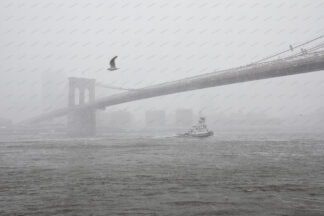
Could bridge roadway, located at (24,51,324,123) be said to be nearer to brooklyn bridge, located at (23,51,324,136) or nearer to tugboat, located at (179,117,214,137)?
brooklyn bridge, located at (23,51,324,136)

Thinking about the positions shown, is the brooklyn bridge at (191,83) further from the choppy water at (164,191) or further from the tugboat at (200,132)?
the choppy water at (164,191)

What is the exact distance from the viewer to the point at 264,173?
1448cm

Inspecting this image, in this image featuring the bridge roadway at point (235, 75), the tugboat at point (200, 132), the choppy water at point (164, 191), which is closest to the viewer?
the choppy water at point (164, 191)

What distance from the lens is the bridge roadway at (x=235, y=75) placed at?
33875mm

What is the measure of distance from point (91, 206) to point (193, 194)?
3.03 meters

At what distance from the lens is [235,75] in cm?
4097

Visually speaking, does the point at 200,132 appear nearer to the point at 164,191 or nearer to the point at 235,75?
the point at 235,75

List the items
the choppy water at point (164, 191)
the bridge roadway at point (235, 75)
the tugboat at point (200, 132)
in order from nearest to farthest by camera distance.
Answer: the choppy water at point (164, 191), the bridge roadway at point (235, 75), the tugboat at point (200, 132)

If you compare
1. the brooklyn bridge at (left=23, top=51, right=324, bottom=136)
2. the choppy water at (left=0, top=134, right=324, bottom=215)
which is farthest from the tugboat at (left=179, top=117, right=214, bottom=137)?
the choppy water at (left=0, top=134, right=324, bottom=215)

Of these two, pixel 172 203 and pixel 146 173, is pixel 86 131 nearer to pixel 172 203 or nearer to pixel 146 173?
pixel 146 173

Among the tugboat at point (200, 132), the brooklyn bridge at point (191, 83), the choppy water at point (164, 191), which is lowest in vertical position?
the choppy water at point (164, 191)

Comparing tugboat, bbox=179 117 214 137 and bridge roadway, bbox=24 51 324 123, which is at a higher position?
bridge roadway, bbox=24 51 324 123

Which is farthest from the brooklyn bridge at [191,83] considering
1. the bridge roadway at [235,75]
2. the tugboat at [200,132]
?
the tugboat at [200,132]

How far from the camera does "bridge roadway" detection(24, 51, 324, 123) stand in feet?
111
